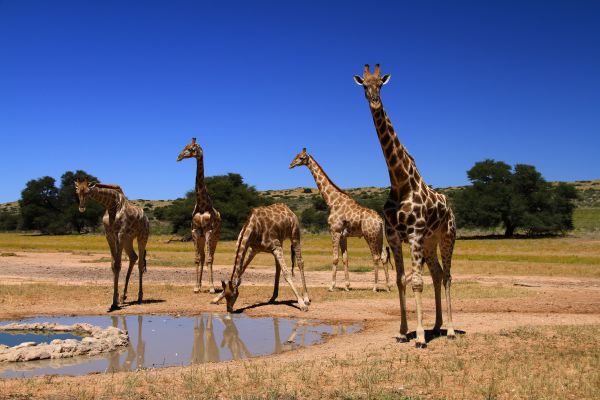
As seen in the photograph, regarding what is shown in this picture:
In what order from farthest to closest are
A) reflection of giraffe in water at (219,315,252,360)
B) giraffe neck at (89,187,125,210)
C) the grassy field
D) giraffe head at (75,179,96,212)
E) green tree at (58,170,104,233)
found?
green tree at (58,170,104,233), the grassy field, giraffe neck at (89,187,125,210), giraffe head at (75,179,96,212), reflection of giraffe in water at (219,315,252,360)

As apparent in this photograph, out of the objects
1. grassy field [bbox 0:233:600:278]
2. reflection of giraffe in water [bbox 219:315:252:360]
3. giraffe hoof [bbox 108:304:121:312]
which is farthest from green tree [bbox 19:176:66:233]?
reflection of giraffe in water [bbox 219:315:252:360]

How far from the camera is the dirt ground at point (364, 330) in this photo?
740 centimetres

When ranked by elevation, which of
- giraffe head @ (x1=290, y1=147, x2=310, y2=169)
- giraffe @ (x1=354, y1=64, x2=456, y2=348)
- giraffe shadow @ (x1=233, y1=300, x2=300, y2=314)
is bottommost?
giraffe shadow @ (x1=233, y1=300, x2=300, y2=314)

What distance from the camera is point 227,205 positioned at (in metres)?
57.0

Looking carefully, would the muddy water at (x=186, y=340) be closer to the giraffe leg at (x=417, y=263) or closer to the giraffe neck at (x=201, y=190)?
the giraffe leg at (x=417, y=263)

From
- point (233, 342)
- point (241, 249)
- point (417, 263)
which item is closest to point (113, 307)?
point (241, 249)

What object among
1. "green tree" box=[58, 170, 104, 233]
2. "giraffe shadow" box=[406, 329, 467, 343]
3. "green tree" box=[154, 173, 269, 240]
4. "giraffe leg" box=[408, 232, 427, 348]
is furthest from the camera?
"green tree" box=[58, 170, 104, 233]

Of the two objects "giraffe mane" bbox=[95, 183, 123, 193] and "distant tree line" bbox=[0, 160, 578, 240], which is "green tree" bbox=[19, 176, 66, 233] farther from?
"giraffe mane" bbox=[95, 183, 123, 193]

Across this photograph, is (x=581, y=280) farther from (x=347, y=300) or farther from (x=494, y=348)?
(x=494, y=348)

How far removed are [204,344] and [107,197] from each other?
6.02 meters

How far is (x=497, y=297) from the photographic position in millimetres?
16812

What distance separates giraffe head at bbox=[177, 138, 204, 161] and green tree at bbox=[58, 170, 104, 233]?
51307mm

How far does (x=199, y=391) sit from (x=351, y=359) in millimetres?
2687

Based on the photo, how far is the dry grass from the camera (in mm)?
7199
